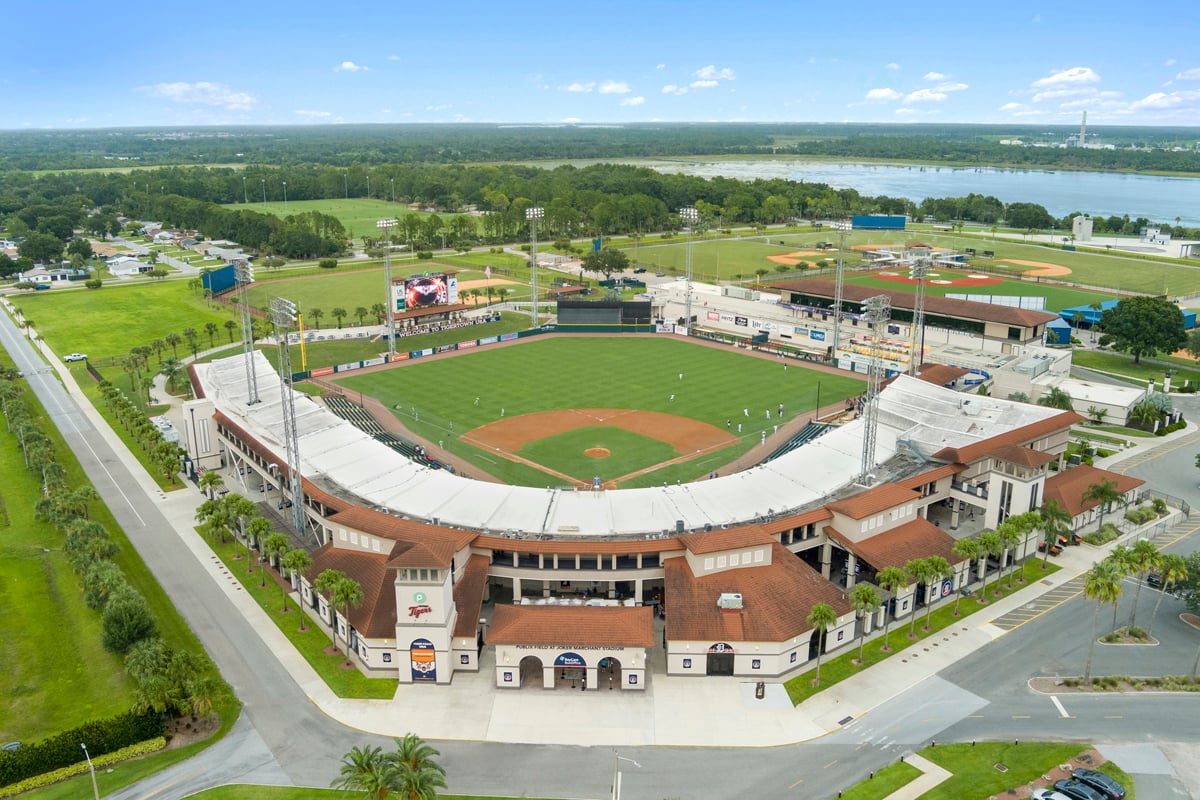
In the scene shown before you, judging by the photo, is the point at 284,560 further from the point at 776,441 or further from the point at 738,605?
the point at 776,441

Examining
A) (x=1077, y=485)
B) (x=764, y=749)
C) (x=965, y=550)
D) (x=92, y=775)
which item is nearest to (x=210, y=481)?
(x=92, y=775)

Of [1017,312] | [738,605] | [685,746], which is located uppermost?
[1017,312]

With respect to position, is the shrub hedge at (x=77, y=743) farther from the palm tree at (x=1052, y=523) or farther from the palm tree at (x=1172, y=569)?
the palm tree at (x=1052, y=523)

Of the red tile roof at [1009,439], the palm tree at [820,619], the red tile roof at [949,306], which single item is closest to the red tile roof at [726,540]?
the palm tree at [820,619]

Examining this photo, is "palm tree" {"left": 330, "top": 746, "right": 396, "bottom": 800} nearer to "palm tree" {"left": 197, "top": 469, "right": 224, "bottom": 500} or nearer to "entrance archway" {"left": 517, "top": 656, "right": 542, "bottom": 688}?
"entrance archway" {"left": 517, "top": 656, "right": 542, "bottom": 688}

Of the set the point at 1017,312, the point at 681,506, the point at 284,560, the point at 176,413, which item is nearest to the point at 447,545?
the point at 284,560

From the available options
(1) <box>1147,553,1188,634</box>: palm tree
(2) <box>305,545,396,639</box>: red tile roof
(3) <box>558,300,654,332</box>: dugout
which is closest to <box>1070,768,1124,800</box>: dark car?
(1) <box>1147,553,1188,634</box>: palm tree
